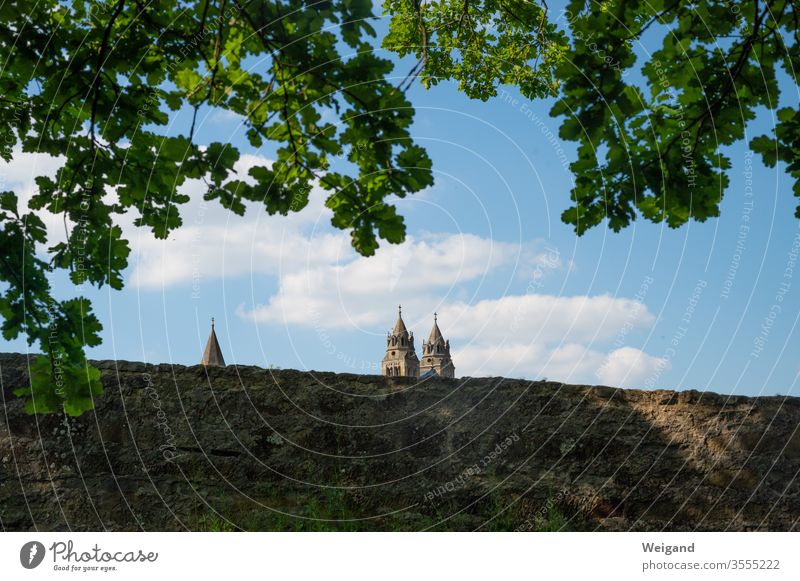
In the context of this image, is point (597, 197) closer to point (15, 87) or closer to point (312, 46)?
point (312, 46)

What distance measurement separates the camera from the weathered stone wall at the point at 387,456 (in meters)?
4.68

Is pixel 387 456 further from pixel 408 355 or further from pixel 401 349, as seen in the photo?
pixel 401 349

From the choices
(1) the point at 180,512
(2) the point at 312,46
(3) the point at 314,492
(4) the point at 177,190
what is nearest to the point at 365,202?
(2) the point at 312,46

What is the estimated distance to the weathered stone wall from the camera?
4680mm

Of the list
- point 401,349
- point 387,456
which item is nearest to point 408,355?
point 387,456

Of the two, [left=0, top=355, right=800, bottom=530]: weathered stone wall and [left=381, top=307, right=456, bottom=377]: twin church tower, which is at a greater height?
[left=381, top=307, right=456, bottom=377]: twin church tower

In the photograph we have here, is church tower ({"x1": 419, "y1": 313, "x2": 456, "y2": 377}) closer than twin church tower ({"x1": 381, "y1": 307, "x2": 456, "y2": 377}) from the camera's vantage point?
No

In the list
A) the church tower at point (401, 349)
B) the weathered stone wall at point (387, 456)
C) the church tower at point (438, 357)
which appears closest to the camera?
the weathered stone wall at point (387, 456)

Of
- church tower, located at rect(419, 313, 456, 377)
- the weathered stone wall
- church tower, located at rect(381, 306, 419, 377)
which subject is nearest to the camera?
the weathered stone wall

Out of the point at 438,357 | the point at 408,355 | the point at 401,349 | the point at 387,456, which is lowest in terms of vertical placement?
the point at 387,456

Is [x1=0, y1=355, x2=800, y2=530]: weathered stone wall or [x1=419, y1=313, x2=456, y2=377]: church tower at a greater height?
[x1=419, y1=313, x2=456, y2=377]: church tower

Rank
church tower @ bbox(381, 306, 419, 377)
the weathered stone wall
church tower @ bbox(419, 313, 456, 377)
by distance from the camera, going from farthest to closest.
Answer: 1. church tower @ bbox(419, 313, 456, 377)
2. church tower @ bbox(381, 306, 419, 377)
3. the weathered stone wall

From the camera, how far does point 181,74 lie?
165 inches

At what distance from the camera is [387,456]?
4.97 m
